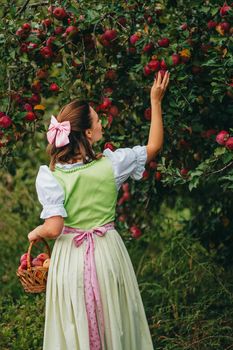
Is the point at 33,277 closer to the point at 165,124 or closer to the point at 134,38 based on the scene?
the point at 165,124

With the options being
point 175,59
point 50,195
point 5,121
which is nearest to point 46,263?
point 50,195

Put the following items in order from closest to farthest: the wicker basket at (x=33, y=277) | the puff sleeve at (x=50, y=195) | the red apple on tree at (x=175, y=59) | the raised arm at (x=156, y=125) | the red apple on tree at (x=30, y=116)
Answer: the puff sleeve at (x=50, y=195), the wicker basket at (x=33, y=277), the raised arm at (x=156, y=125), the red apple on tree at (x=175, y=59), the red apple on tree at (x=30, y=116)

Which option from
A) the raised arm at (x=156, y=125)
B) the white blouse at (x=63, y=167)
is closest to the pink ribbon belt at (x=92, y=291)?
the white blouse at (x=63, y=167)

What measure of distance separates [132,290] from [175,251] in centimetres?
179

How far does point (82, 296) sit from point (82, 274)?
9cm

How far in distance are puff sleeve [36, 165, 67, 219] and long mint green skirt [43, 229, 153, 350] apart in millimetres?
175

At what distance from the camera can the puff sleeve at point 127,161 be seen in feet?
11.1

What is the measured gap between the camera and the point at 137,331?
343 cm

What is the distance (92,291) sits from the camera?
332 centimetres

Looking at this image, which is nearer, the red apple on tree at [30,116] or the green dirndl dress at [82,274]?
the green dirndl dress at [82,274]

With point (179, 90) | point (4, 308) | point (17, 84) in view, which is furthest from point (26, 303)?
point (179, 90)

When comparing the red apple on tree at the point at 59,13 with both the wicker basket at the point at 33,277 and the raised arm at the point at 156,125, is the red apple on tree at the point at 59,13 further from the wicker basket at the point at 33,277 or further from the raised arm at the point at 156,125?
the wicker basket at the point at 33,277

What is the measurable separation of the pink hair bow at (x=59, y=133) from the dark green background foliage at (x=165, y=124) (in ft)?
1.57

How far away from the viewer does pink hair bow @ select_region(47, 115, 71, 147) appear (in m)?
3.30
